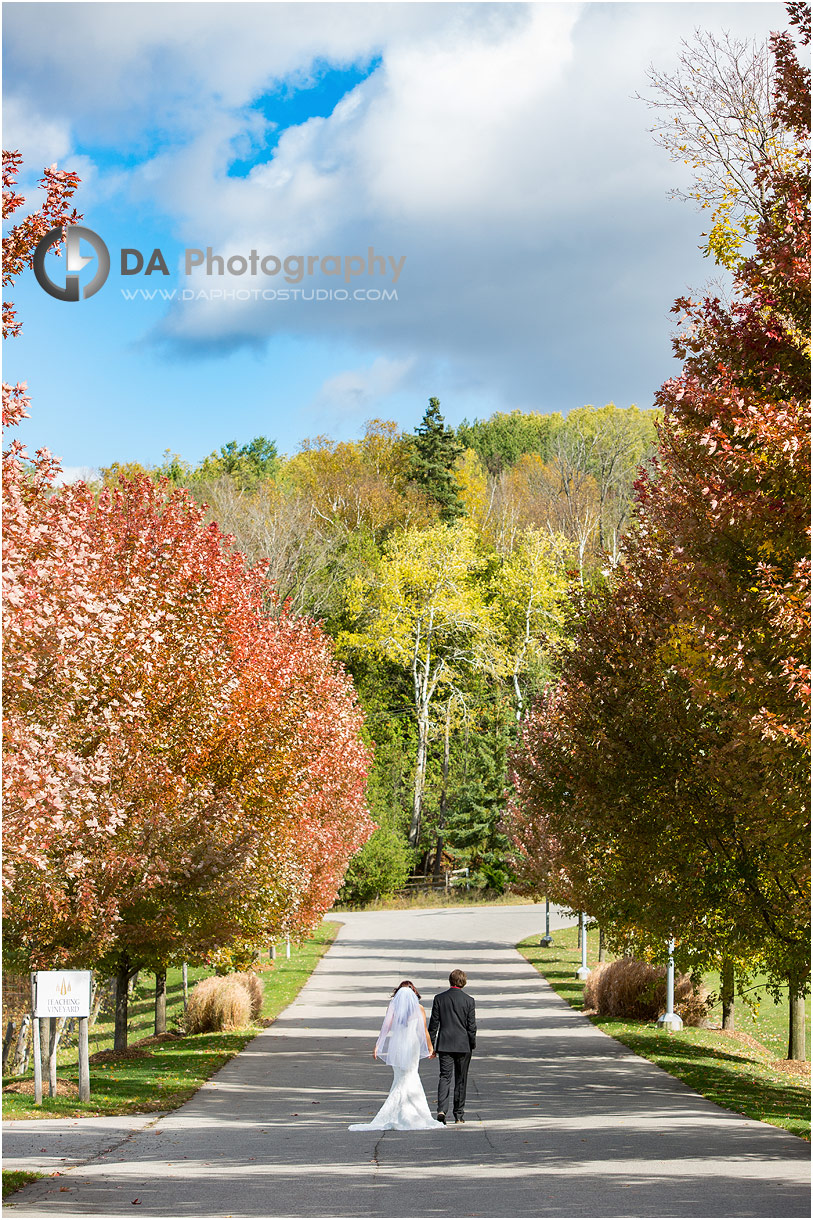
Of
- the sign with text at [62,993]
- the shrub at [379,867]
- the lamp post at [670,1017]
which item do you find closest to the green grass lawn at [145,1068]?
the sign with text at [62,993]

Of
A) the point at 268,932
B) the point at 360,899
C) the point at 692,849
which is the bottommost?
the point at 360,899

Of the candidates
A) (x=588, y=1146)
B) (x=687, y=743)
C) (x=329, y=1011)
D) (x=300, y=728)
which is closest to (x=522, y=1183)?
(x=588, y=1146)

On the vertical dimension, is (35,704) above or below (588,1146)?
above

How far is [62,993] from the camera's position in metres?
13.1

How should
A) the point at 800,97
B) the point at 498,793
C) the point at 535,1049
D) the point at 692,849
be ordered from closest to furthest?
the point at 800,97 < the point at 692,849 < the point at 535,1049 < the point at 498,793

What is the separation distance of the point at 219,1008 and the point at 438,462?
157ft

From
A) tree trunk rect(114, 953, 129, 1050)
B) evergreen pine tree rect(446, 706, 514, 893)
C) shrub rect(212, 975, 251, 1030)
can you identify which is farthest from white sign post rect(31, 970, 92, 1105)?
evergreen pine tree rect(446, 706, 514, 893)

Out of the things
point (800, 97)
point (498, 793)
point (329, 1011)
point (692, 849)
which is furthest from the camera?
point (498, 793)

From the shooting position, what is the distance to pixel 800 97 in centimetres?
991

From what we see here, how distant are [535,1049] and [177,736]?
7610 mm

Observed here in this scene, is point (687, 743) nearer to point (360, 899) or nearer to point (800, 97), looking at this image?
point (800, 97)

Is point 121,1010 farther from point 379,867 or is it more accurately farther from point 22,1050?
point 379,867

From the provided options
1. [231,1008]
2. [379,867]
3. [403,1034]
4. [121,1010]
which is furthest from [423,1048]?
[379,867]

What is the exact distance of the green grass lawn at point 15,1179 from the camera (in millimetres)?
8898
